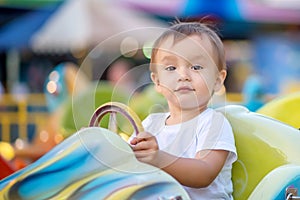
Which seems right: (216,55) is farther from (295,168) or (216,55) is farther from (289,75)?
(289,75)

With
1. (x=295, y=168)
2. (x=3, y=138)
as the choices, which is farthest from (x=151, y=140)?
(x=3, y=138)

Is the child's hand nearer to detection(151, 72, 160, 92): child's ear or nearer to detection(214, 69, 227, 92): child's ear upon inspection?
detection(151, 72, 160, 92): child's ear

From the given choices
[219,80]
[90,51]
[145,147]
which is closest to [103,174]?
[145,147]

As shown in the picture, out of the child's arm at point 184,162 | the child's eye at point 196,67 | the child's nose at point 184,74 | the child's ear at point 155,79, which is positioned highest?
the child's eye at point 196,67

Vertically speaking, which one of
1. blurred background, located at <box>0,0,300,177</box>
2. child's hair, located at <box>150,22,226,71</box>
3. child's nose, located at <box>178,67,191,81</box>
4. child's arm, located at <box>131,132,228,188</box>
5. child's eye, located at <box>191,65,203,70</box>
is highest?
child's hair, located at <box>150,22,226,71</box>

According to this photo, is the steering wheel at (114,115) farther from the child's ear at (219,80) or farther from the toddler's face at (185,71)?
the child's ear at (219,80)

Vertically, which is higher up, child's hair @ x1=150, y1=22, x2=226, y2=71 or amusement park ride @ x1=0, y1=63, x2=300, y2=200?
child's hair @ x1=150, y1=22, x2=226, y2=71

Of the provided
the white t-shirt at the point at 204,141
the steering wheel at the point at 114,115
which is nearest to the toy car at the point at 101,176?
the steering wheel at the point at 114,115

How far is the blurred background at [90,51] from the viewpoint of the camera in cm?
639

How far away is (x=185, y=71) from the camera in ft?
7.66

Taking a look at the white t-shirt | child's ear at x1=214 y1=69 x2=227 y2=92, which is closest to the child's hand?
the white t-shirt

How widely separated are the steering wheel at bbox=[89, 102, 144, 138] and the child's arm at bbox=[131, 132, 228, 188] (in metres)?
0.06

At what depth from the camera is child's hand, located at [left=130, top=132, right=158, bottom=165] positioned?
85.1 inches

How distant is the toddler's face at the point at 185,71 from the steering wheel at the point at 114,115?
0.56 feet
